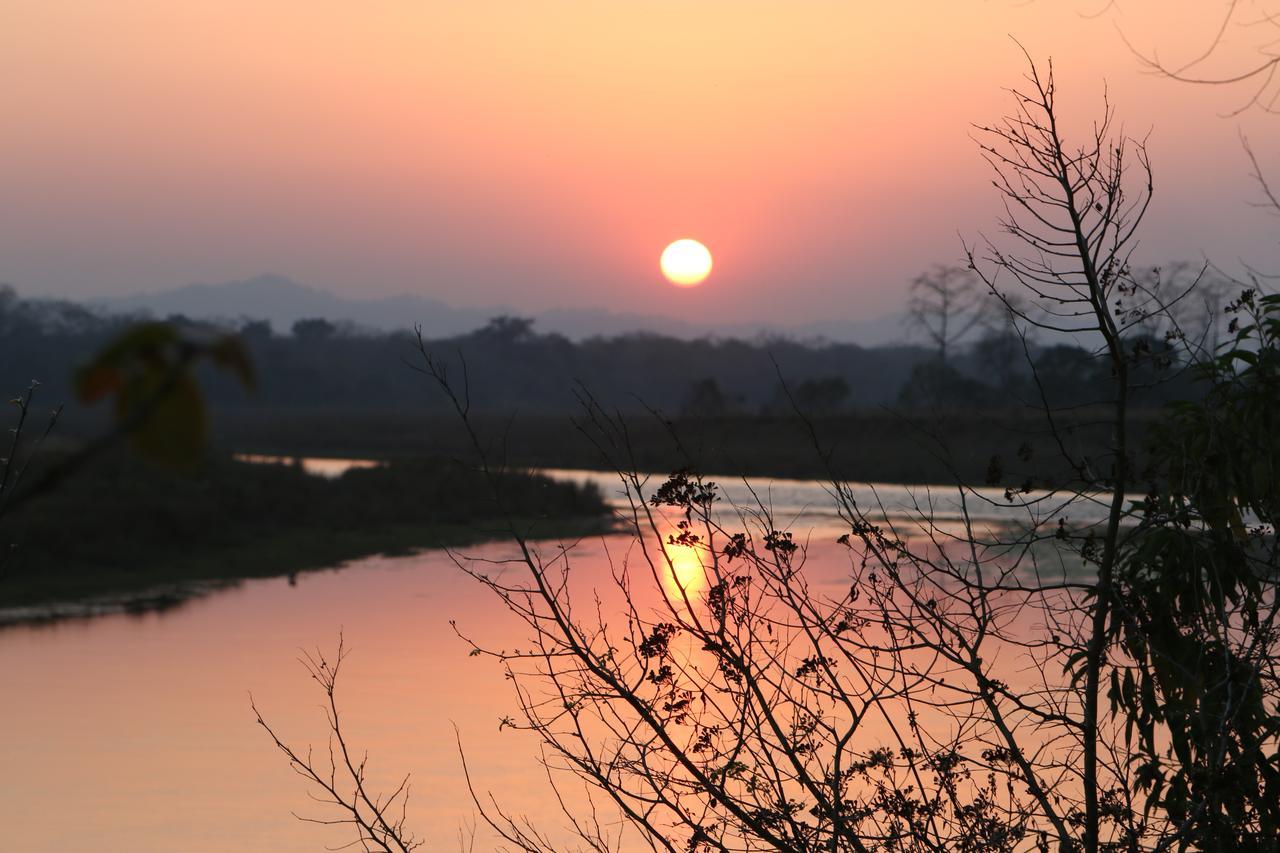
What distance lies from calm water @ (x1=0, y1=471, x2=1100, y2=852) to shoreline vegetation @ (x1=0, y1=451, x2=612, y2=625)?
4.78 feet

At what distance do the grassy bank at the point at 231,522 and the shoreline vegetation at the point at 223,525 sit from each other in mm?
31

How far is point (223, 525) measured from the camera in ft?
81.2

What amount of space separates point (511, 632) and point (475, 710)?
302cm

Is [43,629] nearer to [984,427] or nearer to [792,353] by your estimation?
[984,427]

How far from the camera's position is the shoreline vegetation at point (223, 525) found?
1978 cm

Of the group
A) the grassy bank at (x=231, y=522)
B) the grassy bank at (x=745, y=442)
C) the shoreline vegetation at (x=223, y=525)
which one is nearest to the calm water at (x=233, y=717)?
the shoreline vegetation at (x=223, y=525)

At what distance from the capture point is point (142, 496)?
24484 millimetres

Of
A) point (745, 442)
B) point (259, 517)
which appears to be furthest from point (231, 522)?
point (745, 442)

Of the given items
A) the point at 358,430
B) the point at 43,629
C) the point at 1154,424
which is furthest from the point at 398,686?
the point at 358,430

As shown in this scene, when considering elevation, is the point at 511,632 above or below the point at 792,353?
below

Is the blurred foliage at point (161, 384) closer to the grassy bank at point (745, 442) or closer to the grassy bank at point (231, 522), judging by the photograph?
the grassy bank at point (231, 522)

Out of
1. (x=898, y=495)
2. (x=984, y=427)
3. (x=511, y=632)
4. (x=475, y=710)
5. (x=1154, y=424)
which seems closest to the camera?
(x=1154, y=424)

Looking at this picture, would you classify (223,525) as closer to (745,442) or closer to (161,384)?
(161,384)

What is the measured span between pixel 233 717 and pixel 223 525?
1199cm
